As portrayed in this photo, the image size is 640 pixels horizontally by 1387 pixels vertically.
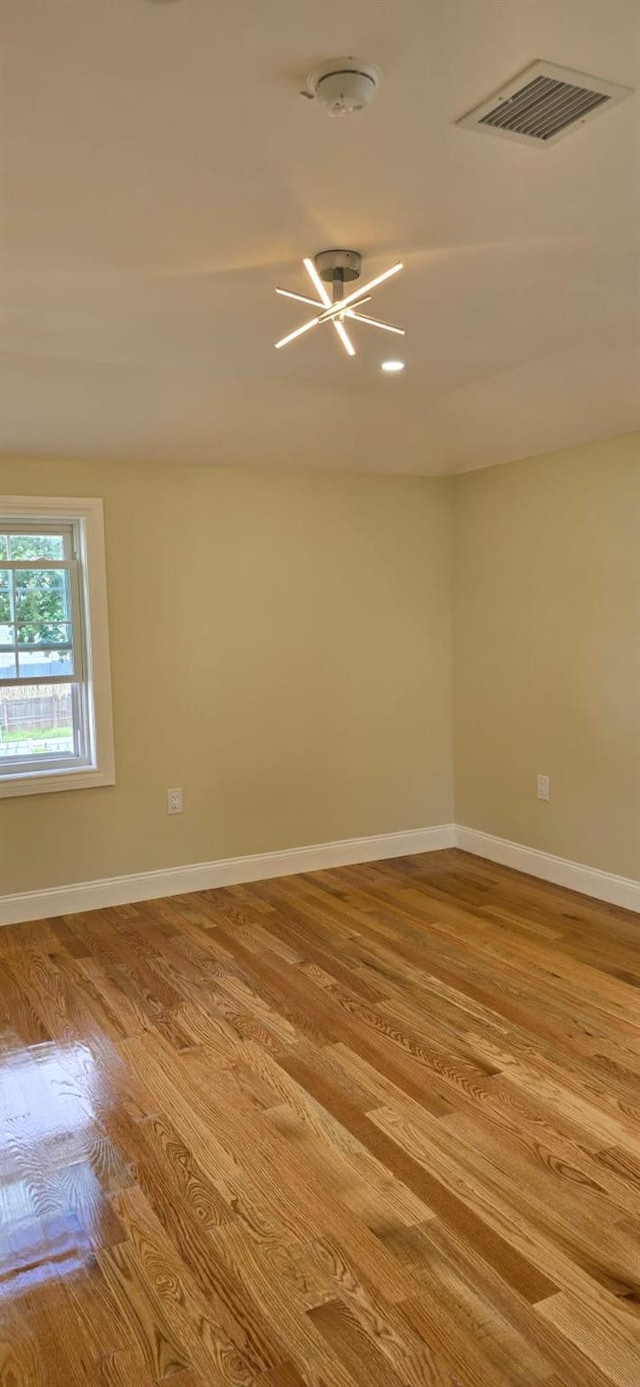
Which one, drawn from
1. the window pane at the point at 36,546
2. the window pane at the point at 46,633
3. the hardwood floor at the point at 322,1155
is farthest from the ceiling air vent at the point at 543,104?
the window pane at the point at 46,633

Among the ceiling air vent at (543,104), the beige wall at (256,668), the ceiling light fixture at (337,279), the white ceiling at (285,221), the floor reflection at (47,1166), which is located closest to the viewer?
the white ceiling at (285,221)

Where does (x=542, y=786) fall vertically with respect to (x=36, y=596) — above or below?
below

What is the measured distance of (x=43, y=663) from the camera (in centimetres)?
426

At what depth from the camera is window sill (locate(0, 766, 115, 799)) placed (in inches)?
161

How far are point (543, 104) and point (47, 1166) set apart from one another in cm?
264

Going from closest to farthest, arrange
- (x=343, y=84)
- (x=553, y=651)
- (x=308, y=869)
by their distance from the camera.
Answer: (x=343, y=84) → (x=553, y=651) → (x=308, y=869)

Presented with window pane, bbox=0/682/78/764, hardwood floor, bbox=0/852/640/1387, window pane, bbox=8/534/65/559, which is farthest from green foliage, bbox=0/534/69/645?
hardwood floor, bbox=0/852/640/1387

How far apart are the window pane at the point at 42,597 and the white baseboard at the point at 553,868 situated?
252 cm

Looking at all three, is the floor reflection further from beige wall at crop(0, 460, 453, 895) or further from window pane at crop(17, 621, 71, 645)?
window pane at crop(17, 621, 71, 645)

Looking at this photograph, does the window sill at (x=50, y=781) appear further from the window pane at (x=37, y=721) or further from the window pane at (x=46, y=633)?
the window pane at (x=46, y=633)

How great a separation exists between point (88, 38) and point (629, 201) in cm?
127

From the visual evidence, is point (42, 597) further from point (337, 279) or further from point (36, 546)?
point (337, 279)

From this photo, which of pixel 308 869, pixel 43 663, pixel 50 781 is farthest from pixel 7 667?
pixel 308 869

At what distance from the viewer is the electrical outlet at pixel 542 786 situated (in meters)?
4.64
